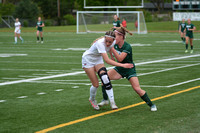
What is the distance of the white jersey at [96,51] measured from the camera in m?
7.57

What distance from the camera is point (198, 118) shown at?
708cm

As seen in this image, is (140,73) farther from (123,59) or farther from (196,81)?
(123,59)

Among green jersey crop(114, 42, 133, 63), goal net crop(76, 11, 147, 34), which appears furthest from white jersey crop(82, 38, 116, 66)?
goal net crop(76, 11, 147, 34)

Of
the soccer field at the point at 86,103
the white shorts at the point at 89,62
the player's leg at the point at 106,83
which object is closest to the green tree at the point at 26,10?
the soccer field at the point at 86,103

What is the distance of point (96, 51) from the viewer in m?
7.83

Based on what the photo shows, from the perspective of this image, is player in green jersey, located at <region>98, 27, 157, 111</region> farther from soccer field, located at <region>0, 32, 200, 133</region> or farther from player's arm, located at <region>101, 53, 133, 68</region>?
soccer field, located at <region>0, 32, 200, 133</region>

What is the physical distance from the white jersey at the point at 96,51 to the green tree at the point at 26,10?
70412 mm

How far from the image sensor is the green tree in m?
76.6

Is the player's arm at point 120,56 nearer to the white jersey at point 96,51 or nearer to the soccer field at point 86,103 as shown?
the white jersey at point 96,51

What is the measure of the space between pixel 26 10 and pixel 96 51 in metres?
70.7

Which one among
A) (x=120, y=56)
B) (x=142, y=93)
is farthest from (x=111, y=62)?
(x=142, y=93)

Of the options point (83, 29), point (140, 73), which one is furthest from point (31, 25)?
point (140, 73)

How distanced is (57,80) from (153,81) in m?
2.76

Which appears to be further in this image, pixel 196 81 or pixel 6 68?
pixel 6 68
